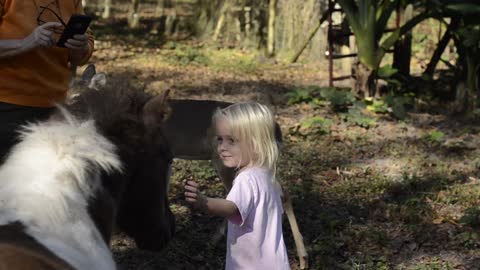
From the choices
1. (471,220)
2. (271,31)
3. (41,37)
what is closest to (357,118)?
(471,220)

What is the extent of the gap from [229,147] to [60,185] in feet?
3.97

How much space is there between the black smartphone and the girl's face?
0.77m

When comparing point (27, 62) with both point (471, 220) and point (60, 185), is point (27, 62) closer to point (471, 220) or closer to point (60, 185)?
point (60, 185)

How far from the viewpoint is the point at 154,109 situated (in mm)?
3258

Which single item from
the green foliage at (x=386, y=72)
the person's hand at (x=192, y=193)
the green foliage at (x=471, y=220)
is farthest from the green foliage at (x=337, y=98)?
the person's hand at (x=192, y=193)

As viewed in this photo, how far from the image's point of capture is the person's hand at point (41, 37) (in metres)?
3.48

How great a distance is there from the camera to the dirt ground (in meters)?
5.98

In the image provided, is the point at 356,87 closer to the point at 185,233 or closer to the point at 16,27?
the point at 185,233

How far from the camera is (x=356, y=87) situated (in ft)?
35.5

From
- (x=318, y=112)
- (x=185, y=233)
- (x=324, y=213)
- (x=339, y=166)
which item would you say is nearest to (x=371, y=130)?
(x=318, y=112)

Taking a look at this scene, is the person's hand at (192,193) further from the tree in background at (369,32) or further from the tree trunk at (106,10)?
the tree trunk at (106,10)

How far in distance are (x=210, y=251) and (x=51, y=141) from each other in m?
3.37

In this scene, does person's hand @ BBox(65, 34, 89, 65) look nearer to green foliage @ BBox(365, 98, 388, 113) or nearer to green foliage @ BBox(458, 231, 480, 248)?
green foliage @ BBox(458, 231, 480, 248)

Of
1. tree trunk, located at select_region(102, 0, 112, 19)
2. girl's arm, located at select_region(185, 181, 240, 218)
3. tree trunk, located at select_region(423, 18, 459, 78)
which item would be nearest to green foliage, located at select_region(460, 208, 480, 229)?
girl's arm, located at select_region(185, 181, 240, 218)
